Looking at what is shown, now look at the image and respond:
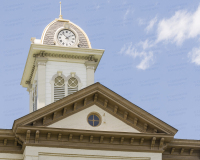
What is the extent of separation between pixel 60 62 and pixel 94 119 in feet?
22.1

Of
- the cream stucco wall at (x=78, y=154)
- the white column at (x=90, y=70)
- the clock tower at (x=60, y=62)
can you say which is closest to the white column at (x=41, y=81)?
the clock tower at (x=60, y=62)

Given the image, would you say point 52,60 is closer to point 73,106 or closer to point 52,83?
point 52,83

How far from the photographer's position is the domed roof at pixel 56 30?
1280 inches

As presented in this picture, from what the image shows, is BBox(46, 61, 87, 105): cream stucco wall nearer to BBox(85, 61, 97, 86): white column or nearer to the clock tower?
the clock tower

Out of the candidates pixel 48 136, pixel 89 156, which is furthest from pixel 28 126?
pixel 89 156

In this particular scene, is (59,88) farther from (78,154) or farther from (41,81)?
(78,154)

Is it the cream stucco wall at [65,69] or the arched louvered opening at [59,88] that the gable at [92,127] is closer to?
the arched louvered opening at [59,88]

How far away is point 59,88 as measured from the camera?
31219 mm

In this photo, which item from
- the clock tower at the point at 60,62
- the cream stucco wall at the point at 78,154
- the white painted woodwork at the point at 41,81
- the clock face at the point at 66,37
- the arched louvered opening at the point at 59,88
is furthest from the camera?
the clock face at the point at 66,37

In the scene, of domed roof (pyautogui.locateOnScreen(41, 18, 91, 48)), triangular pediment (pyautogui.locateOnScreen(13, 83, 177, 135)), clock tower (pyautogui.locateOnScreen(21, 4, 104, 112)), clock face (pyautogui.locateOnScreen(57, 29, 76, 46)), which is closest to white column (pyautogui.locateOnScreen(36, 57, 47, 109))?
clock tower (pyautogui.locateOnScreen(21, 4, 104, 112))

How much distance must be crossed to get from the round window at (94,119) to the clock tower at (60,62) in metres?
4.86

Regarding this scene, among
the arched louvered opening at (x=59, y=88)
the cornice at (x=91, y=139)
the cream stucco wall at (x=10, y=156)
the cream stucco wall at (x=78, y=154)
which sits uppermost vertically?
the arched louvered opening at (x=59, y=88)

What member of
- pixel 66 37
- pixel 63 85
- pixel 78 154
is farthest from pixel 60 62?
pixel 78 154

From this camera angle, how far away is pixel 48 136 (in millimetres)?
25297
